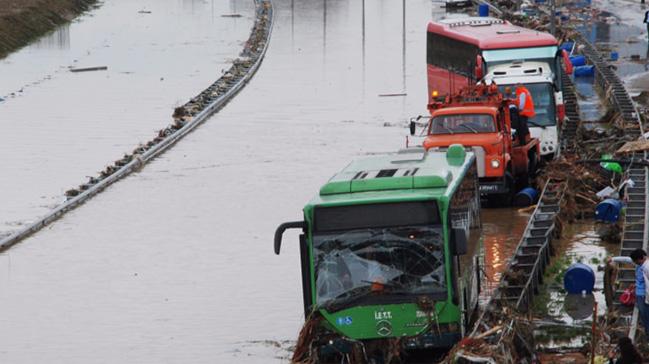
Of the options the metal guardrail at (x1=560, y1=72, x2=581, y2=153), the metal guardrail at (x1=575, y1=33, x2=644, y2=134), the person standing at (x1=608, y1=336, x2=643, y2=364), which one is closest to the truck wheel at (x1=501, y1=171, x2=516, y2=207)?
the metal guardrail at (x1=560, y1=72, x2=581, y2=153)

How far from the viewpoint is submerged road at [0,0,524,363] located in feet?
75.2

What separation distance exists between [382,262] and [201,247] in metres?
11.2

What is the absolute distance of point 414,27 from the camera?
88.7 meters

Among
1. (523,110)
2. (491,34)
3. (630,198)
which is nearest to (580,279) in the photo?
(630,198)

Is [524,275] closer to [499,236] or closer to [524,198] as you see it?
[499,236]

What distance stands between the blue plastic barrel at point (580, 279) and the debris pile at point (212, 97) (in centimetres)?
1558

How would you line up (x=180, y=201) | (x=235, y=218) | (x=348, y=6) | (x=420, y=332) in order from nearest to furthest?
(x=420, y=332) < (x=235, y=218) < (x=180, y=201) < (x=348, y=6)

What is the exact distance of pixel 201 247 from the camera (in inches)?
1190

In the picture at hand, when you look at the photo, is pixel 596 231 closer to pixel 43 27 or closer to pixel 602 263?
pixel 602 263

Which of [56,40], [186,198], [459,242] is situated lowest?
[56,40]

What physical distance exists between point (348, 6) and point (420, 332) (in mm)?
88581

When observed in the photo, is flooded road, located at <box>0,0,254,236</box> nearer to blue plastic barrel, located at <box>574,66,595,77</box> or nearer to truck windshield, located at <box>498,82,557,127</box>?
truck windshield, located at <box>498,82,557,127</box>

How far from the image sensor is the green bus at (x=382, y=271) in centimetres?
1931

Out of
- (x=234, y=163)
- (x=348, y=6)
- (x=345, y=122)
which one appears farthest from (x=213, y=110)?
(x=348, y=6)
